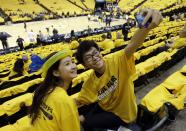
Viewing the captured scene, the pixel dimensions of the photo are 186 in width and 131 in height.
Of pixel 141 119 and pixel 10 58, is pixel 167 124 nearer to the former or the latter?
pixel 141 119

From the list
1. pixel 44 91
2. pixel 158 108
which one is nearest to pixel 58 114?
pixel 44 91

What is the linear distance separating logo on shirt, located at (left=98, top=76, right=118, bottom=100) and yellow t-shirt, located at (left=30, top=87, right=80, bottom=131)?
90 centimetres

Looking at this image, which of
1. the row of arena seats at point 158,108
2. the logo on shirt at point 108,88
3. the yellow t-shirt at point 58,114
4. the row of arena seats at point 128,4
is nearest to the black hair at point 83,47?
the logo on shirt at point 108,88

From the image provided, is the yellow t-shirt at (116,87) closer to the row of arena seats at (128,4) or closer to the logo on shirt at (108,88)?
the logo on shirt at (108,88)

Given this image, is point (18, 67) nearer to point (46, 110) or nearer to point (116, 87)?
point (116, 87)

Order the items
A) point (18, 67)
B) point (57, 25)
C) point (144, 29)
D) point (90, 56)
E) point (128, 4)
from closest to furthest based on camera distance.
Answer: point (144, 29) < point (90, 56) < point (18, 67) < point (57, 25) < point (128, 4)

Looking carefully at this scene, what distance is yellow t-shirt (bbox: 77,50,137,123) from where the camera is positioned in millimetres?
3252

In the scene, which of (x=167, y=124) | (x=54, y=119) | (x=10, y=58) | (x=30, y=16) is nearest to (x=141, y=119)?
(x=167, y=124)

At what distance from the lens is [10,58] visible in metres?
14.3

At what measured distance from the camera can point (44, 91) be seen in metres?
Result: 2.68

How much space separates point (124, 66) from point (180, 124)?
7.23 ft

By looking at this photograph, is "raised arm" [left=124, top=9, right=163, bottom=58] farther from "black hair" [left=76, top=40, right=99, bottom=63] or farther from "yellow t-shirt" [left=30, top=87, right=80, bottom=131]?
"yellow t-shirt" [left=30, top=87, right=80, bottom=131]

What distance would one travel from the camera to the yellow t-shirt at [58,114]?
97.9 inches

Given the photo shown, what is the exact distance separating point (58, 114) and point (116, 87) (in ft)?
3.54
